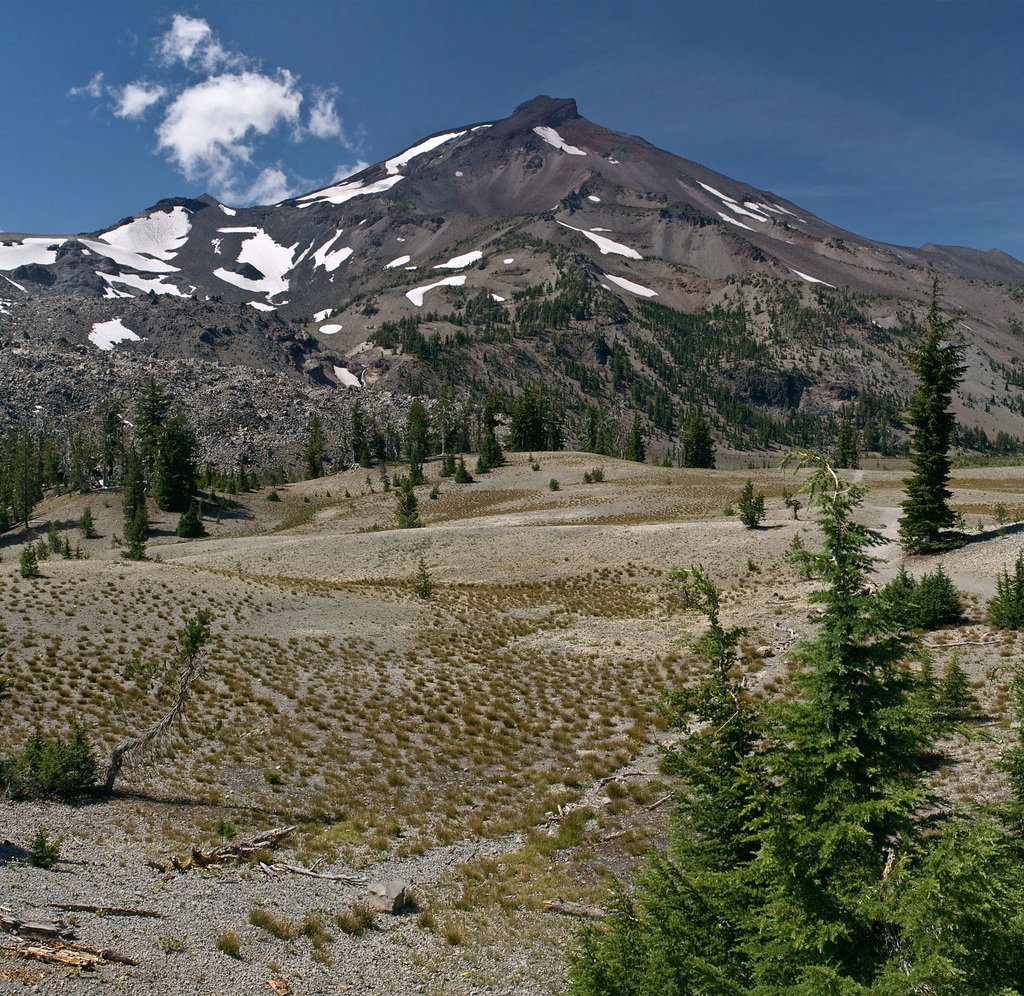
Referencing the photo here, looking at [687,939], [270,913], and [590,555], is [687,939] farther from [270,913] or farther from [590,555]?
[590,555]

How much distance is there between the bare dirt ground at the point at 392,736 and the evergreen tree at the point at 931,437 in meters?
2.26

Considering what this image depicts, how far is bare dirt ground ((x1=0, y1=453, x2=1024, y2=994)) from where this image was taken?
9.55 m

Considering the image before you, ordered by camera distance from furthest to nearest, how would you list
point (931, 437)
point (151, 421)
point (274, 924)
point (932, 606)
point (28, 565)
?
point (151, 421) → point (931, 437) → point (28, 565) → point (932, 606) → point (274, 924)

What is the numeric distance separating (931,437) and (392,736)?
31.4 m

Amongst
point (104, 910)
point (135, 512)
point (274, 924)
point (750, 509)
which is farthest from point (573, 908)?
point (135, 512)

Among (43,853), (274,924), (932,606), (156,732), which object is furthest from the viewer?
(932,606)

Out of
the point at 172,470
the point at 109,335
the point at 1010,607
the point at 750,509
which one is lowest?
the point at 1010,607

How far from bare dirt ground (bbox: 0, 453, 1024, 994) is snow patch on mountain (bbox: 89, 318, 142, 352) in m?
177

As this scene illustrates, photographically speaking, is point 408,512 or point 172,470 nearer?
point 408,512

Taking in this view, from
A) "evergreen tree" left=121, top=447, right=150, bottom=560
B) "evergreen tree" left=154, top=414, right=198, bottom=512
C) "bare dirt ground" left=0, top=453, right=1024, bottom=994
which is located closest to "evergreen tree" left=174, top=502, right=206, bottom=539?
"evergreen tree" left=121, top=447, right=150, bottom=560

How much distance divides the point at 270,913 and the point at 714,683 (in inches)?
315

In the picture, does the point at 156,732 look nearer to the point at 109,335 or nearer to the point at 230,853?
the point at 230,853

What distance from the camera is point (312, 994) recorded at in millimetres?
8398

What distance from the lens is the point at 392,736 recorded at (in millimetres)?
19312
